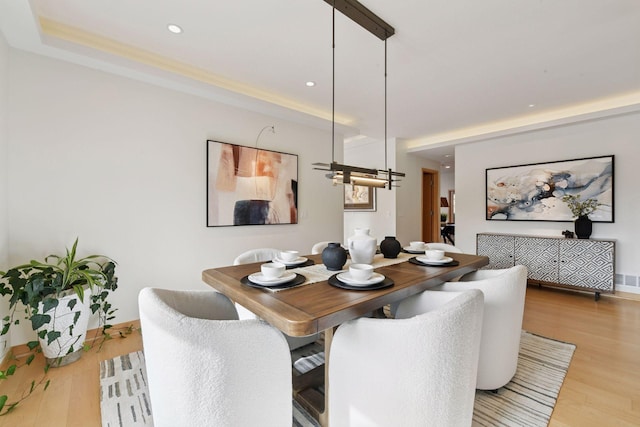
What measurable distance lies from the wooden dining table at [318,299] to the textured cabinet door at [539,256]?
107 inches

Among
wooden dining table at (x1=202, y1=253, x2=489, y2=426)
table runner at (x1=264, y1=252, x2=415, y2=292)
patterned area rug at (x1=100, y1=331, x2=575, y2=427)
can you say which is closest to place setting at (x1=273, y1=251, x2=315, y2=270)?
table runner at (x1=264, y1=252, x2=415, y2=292)

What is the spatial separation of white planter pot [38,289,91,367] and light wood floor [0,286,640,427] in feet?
Answer: 0.29

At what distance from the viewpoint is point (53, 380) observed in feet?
6.37

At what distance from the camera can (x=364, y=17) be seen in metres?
2.01

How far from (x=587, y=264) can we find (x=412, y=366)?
153 inches

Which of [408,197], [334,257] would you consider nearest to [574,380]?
[334,257]

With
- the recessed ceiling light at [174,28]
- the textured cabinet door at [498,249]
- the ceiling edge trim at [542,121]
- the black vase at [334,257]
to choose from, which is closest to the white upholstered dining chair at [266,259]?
the black vase at [334,257]

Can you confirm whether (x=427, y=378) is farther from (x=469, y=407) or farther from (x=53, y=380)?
(x=53, y=380)

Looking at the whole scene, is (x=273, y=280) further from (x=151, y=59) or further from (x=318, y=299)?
(x=151, y=59)

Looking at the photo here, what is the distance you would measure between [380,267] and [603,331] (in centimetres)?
247

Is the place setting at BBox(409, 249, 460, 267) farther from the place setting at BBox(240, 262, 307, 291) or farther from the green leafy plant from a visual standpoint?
the green leafy plant

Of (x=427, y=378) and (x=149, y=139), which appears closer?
(x=427, y=378)

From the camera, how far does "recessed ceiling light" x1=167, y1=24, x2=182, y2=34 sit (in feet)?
7.11

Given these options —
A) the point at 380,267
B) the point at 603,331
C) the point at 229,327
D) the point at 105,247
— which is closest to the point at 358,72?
the point at 380,267
